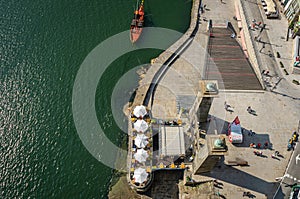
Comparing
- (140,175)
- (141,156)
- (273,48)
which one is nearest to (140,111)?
(141,156)

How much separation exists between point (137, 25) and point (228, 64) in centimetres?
2102

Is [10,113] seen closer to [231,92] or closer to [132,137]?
[132,137]

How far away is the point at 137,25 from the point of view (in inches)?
2719

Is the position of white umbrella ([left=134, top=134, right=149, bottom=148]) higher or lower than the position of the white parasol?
lower

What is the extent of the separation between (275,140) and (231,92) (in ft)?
37.2

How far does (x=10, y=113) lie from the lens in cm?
5916

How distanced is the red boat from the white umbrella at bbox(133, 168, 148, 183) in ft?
97.1

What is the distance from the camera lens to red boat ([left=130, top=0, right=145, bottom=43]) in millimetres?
68062

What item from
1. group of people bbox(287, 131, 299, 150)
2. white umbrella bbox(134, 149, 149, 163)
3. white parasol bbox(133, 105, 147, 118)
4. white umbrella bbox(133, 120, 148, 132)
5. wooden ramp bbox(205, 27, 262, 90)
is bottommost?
group of people bbox(287, 131, 299, 150)

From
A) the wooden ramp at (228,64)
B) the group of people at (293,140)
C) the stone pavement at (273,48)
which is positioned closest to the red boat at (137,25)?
the wooden ramp at (228,64)

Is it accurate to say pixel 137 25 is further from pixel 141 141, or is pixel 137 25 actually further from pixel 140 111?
pixel 141 141

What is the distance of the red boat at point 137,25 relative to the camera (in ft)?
223

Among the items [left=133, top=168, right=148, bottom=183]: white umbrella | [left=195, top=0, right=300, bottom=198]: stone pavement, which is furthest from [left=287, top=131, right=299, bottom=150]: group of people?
[left=133, top=168, right=148, bottom=183]: white umbrella

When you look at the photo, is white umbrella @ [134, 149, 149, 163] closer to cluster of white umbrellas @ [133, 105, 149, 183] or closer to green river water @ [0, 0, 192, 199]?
cluster of white umbrellas @ [133, 105, 149, 183]
